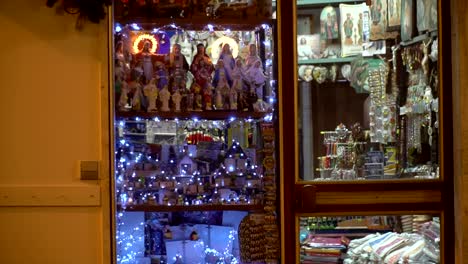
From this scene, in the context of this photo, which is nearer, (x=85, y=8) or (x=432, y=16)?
(x=85, y=8)

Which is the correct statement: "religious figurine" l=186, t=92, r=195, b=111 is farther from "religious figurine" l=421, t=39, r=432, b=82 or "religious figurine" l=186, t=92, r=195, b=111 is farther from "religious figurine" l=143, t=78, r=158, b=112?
"religious figurine" l=421, t=39, r=432, b=82

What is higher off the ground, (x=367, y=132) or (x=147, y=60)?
(x=147, y=60)

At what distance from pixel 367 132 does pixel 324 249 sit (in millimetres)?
769

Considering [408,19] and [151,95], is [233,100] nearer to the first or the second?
[151,95]

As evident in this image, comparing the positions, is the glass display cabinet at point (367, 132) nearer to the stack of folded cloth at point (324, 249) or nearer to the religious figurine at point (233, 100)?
the stack of folded cloth at point (324, 249)

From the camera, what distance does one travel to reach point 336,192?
11.8 feet

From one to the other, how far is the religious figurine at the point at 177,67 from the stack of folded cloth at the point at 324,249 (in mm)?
1220

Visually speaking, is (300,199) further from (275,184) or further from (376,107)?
(376,107)

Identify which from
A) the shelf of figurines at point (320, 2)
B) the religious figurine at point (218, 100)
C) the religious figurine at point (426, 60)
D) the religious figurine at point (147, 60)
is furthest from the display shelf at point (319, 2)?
the religious figurine at point (147, 60)

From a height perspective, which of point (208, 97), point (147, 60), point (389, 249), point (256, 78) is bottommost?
point (389, 249)

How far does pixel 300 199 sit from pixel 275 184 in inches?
7.3

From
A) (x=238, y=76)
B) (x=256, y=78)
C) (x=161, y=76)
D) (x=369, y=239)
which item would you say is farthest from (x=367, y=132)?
(x=161, y=76)

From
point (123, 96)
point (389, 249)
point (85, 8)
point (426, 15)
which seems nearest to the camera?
point (85, 8)

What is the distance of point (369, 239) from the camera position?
3881 mm
